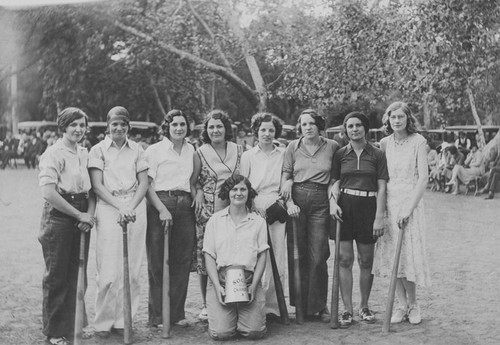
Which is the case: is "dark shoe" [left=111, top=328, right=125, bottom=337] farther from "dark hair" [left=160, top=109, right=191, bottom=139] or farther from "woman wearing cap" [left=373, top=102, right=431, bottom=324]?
"woman wearing cap" [left=373, top=102, right=431, bottom=324]

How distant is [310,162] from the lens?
17.5ft

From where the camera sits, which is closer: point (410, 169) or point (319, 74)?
point (410, 169)

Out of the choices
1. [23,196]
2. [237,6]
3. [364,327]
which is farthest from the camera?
[237,6]

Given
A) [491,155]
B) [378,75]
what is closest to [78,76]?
[378,75]

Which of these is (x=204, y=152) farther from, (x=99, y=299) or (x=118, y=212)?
(x=99, y=299)

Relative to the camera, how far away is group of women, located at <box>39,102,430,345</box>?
484 cm

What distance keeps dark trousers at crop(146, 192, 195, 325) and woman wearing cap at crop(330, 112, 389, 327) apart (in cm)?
123

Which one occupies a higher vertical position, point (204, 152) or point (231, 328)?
point (204, 152)

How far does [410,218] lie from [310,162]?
950mm

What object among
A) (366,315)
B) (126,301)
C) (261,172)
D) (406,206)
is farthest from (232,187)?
(366,315)

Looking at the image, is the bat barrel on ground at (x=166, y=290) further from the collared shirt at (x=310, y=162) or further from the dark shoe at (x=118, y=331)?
the collared shirt at (x=310, y=162)

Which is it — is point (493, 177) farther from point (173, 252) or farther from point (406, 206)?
point (173, 252)

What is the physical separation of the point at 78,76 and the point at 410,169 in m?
2.84

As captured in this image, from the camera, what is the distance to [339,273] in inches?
208
